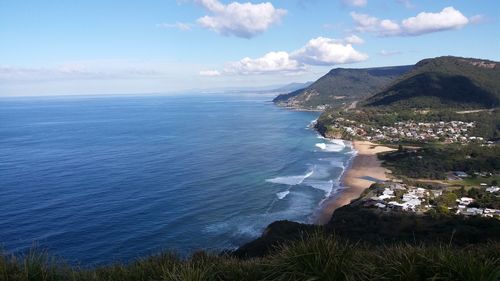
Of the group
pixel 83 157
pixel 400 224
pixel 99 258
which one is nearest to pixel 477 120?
pixel 400 224

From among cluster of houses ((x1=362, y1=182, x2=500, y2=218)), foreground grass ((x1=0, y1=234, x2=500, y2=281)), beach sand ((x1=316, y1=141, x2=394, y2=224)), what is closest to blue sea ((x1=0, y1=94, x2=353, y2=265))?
beach sand ((x1=316, y1=141, x2=394, y2=224))

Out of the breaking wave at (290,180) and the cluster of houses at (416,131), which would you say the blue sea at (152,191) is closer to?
the breaking wave at (290,180)

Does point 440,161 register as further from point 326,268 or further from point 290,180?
point 326,268

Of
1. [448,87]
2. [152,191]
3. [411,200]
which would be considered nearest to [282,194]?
[411,200]

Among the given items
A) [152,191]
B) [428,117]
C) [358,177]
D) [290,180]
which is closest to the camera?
[152,191]

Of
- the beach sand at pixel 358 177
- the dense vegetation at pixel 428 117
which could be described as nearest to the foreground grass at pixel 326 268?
the beach sand at pixel 358 177

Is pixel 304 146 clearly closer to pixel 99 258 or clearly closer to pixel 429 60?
pixel 99 258

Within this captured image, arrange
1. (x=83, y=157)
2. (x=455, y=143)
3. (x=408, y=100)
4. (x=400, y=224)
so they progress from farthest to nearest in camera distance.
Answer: (x=408, y=100) → (x=455, y=143) → (x=83, y=157) → (x=400, y=224)
